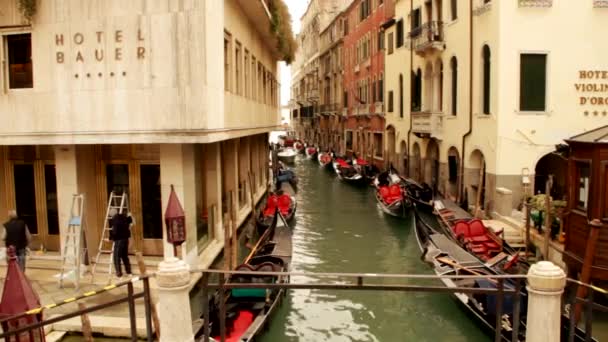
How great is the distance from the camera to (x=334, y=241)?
15.5 m

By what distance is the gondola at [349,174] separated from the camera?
2683 cm

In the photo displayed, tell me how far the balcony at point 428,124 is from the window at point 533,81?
4639 millimetres

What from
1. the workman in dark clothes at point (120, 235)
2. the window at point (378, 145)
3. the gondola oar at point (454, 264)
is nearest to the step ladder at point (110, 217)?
the workman in dark clothes at point (120, 235)

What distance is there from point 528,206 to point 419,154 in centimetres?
1209

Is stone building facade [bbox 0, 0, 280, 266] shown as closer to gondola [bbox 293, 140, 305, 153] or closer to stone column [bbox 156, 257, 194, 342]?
stone column [bbox 156, 257, 194, 342]

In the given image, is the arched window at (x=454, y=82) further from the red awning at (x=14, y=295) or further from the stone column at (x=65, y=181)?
the red awning at (x=14, y=295)

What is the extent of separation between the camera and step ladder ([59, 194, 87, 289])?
29.1 ft

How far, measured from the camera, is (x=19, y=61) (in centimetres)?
961

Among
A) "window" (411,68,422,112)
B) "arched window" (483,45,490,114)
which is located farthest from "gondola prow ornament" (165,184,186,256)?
"window" (411,68,422,112)

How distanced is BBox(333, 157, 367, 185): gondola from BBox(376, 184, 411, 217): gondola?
21.3 feet

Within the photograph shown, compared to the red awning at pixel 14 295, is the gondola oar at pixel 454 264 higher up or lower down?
lower down

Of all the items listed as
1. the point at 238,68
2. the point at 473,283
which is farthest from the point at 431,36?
the point at 473,283

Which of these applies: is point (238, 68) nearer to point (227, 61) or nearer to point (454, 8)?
point (227, 61)

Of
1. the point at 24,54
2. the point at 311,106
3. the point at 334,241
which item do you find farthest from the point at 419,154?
the point at 311,106
